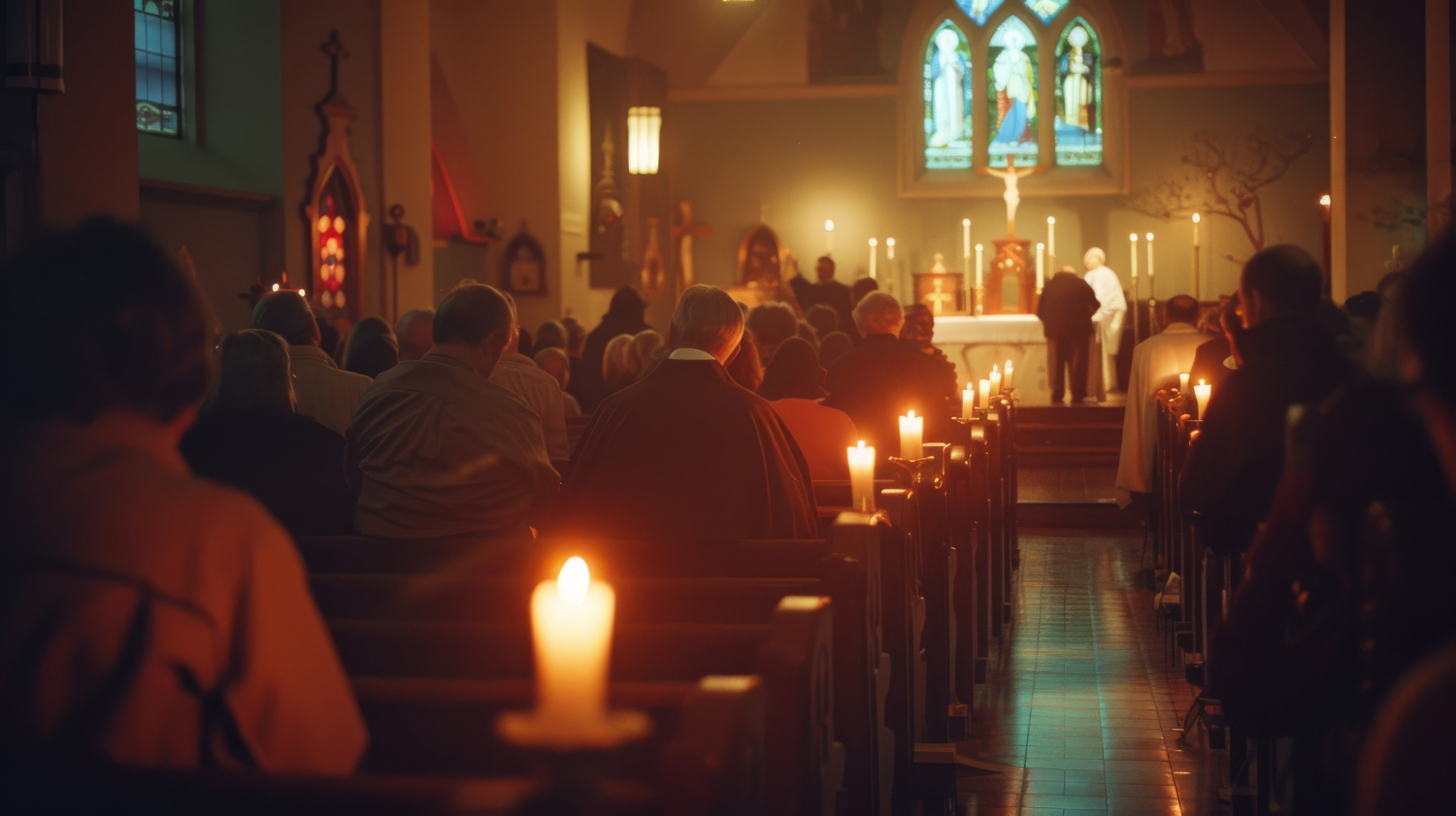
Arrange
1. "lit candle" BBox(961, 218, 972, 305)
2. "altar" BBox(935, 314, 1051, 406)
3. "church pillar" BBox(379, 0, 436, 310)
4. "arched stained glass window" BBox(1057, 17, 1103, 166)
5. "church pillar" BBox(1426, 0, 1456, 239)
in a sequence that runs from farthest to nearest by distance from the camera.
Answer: "arched stained glass window" BBox(1057, 17, 1103, 166)
"lit candle" BBox(961, 218, 972, 305)
"altar" BBox(935, 314, 1051, 406)
"church pillar" BBox(379, 0, 436, 310)
"church pillar" BBox(1426, 0, 1456, 239)

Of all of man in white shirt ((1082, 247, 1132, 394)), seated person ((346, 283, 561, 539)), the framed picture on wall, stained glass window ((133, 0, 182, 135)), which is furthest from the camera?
man in white shirt ((1082, 247, 1132, 394))

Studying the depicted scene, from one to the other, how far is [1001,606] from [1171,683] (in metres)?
1.28

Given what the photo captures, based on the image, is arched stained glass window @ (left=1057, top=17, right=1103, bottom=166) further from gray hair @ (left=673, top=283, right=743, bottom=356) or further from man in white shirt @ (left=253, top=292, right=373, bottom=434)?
gray hair @ (left=673, top=283, right=743, bottom=356)

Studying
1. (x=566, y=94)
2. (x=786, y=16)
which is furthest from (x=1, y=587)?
(x=786, y=16)

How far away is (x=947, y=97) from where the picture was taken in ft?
63.4

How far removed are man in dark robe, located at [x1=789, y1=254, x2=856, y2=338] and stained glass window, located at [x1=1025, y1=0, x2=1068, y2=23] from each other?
5.61 m

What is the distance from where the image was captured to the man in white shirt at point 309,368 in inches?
205

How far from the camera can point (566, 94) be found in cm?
1473

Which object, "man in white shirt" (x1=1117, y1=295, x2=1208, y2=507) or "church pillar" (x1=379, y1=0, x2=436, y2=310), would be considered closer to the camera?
"man in white shirt" (x1=1117, y1=295, x2=1208, y2=507)

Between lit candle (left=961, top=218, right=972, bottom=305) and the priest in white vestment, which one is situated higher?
lit candle (left=961, top=218, right=972, bottom=305)

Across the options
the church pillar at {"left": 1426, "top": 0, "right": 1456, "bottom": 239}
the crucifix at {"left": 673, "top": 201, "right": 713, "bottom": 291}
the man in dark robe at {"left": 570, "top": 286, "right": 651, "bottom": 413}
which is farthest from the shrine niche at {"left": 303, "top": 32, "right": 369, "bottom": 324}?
the crucifix at {"left": 673, "top": 201, "right": 713, "bottom": 291}

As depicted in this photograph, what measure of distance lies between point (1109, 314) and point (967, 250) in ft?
7.32

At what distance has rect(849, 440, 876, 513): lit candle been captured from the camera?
3.62 meters

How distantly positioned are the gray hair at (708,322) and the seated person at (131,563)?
2.66 m
